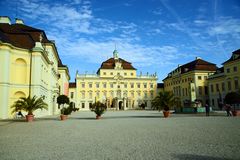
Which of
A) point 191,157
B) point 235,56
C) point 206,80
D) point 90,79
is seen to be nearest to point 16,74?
point 191,157

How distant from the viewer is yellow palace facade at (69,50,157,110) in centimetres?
7725

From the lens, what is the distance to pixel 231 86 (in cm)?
5056

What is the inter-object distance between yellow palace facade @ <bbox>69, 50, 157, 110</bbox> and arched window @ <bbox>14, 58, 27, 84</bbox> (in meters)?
48.2

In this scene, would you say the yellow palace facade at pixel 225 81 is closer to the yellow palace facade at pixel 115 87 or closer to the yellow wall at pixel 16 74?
the yellow palace facade at pixel 115 87

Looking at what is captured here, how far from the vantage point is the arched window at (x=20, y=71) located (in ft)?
91.0

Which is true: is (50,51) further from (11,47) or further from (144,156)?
(144,156)

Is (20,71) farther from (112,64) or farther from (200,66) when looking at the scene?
(112,64)

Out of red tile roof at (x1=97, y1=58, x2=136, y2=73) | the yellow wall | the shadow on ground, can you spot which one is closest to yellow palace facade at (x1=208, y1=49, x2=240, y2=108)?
red tile roof at (x1=97, y1=58, x2=136, y2=73)

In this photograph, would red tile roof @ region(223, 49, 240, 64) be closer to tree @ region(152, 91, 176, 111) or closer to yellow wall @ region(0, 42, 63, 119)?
tree @ region(152, 91, 176, 111)

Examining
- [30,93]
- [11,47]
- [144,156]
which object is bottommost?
[144,156]

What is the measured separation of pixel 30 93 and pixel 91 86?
49742mm

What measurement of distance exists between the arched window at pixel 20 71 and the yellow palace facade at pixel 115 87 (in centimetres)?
4822

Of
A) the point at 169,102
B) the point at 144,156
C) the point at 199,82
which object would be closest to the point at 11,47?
the point at 169,102

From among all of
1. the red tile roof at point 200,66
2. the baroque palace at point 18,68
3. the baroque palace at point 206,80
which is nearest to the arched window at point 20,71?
the baroque palace at point 18,68
